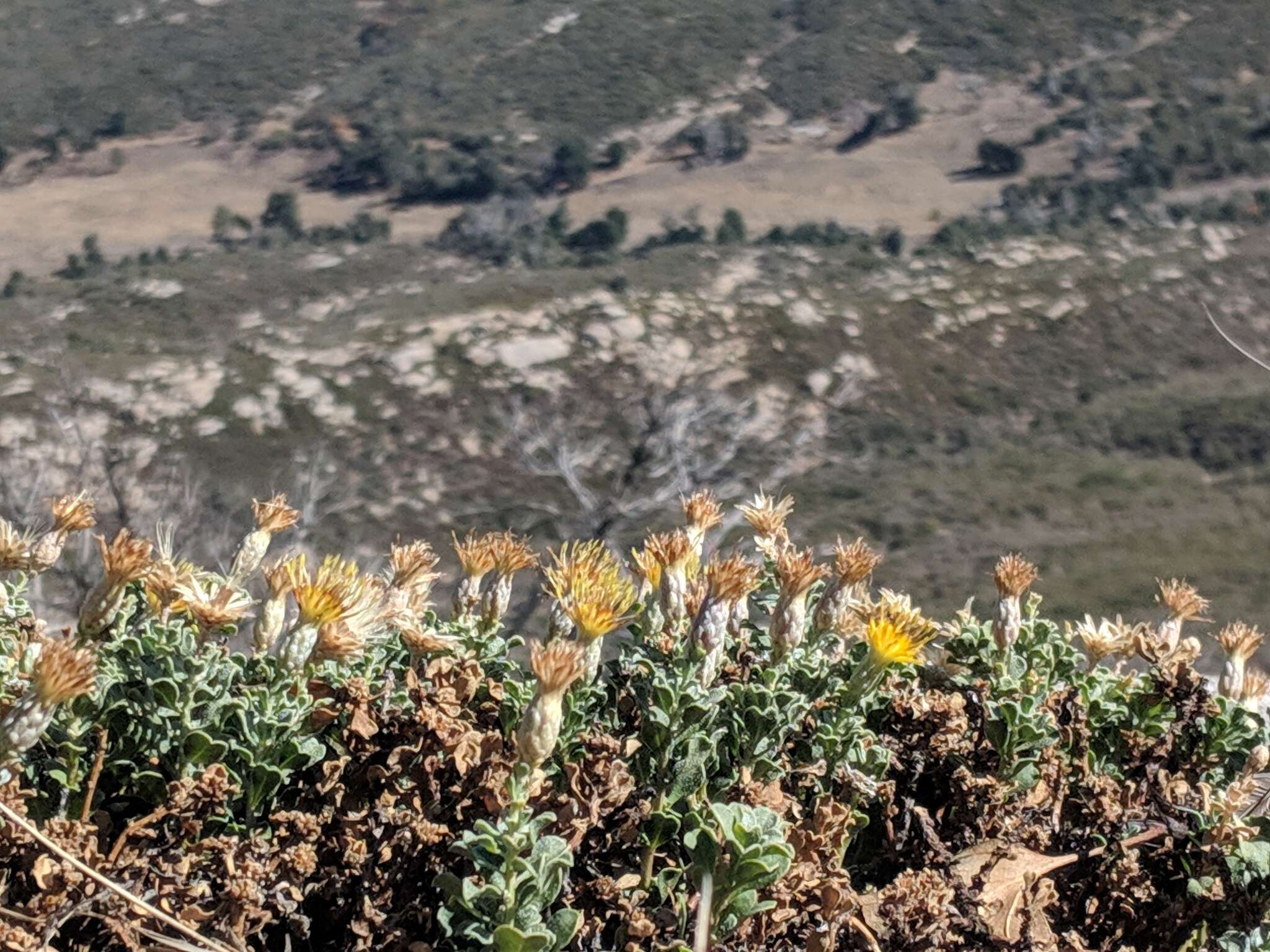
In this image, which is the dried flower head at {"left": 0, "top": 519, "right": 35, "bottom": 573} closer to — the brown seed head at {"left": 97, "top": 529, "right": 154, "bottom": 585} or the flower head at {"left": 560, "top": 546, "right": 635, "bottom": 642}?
the brown seed head at {"left": 97, "top": 529, "right": 154, "bottom": 585}

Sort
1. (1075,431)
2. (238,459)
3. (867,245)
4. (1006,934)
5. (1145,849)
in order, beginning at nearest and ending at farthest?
(1006,934) → (1145,849) → (238,459) → (1075,431) → (867,245)

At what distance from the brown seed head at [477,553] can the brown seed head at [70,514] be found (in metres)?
0.51

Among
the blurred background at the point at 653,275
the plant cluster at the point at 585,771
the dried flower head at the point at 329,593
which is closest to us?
the plant cluster at the point at 585,771

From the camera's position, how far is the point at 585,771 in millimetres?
1737

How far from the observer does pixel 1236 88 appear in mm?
50438

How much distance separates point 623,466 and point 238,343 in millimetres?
9485

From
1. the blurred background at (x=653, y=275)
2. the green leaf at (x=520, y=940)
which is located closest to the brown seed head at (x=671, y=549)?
the green leaf at (x=520, y=940)

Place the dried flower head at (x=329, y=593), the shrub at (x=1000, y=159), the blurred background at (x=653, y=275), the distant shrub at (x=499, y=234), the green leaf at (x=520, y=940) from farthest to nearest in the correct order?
the shrub at (x=1000, y=159) → the distant shrub at (x=499, y=234) → the blurred background at (x=653, y=275) → the dried flower head at (x=329, y=593) → the green leaf at (x=520, y=940)

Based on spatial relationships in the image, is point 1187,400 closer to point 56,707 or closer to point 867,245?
point 867,245

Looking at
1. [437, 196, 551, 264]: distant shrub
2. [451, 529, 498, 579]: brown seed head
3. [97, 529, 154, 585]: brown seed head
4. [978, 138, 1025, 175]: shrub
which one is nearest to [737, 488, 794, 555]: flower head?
[451, 529, 498, 579]: brown seed head

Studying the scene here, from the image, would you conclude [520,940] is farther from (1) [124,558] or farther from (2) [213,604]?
(1) [124,558]

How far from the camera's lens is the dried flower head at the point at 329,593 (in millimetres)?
1796

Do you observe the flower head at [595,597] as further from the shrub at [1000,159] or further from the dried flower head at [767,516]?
the shrub at [1000,159]

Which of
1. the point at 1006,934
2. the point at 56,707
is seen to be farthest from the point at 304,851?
the point at 1006,934
